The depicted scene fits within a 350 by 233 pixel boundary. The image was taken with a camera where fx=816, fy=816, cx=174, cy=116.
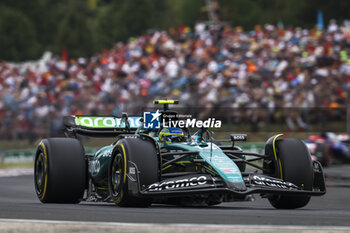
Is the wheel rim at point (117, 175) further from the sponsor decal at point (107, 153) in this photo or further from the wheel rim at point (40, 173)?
the wheel rim at point (40, 173)

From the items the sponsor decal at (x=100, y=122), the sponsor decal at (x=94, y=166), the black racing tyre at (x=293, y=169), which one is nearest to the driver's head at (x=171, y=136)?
the sponsor decal at (x=94, y=166)

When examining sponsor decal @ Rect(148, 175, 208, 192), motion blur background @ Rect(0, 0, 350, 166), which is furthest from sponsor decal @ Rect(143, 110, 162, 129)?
motion blur background @ Rect(0, 0, 350, 166)

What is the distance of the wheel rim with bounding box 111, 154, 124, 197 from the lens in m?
9.47

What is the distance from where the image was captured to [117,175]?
31.9 feet

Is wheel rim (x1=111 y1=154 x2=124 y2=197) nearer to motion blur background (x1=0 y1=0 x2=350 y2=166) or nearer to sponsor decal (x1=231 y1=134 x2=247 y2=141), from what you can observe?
sponsor decal (x1=231 y1=134 x2=247 y2=141)

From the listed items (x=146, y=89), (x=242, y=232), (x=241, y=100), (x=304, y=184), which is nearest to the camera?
(x=242, y=232)

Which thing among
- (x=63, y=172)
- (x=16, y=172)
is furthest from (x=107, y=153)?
(x=16, y=172)

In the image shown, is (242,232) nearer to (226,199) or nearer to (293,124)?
(226,199)

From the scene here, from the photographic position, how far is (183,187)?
356 inches

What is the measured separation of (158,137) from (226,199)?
5.48 feet

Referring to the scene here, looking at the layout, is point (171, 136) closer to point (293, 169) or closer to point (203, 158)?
point (203, 158)

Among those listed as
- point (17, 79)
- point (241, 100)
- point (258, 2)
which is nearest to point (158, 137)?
point (241, 100)

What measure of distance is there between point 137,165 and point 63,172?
1.63 m

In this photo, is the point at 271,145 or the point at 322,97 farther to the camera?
the point at 322,97
